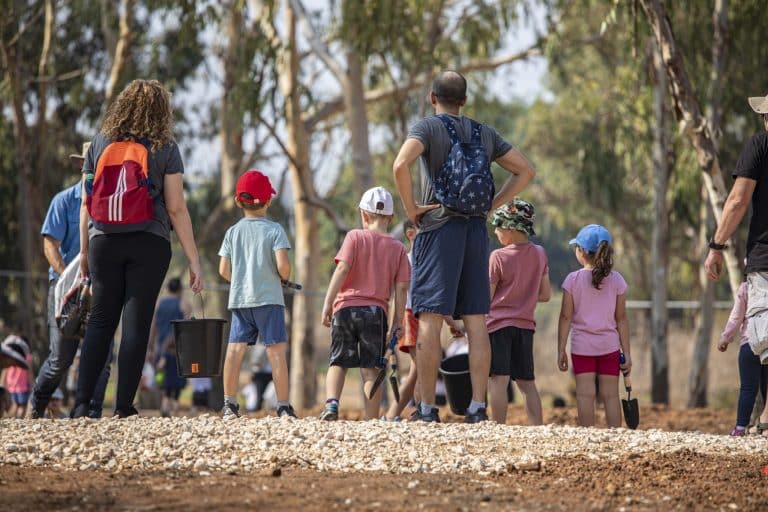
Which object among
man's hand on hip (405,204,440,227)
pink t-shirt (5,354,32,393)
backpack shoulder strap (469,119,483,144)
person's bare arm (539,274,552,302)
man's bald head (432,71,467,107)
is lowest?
pink t-shirt (5,354,32,393)

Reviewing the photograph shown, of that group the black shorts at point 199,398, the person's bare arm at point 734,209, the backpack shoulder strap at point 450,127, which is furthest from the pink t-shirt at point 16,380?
the person's bare arm at point 734,209

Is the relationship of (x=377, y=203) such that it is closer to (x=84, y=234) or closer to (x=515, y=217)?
(x=515, y=217)

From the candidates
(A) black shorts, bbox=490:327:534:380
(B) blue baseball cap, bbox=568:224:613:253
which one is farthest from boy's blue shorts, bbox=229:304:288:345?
(B) blue baseball cap, bbox=568:224:613:253

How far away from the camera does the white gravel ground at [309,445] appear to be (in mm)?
5465

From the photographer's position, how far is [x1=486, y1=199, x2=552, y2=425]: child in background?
795 cm

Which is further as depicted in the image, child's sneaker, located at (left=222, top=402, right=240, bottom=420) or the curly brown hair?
child's sneaker, located at (left=222, top=402, right=240, bottom=420)

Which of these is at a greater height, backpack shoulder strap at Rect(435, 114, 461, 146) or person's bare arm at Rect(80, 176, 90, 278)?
backpack shoulder strap at Rect(435, 114, 461, 146)

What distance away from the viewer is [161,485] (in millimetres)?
4891

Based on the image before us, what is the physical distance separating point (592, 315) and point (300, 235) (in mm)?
11436

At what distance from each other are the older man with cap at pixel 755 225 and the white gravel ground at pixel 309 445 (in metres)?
0.67

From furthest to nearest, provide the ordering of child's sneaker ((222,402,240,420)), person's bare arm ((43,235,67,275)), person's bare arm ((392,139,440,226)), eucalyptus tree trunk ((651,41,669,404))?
eucalyptus tree trunk ((651,41,669,404)) < person's bare arm ((43,235,67,275)) < child's sneaker ((222,402,240,420)) < person's bare arm ((392,139,440,226))

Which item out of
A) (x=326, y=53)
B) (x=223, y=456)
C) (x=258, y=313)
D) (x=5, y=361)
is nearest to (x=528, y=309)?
(x=258, y=313)

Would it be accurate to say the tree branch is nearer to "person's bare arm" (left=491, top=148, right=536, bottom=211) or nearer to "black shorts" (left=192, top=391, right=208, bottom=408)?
"black shorts" (left=192, top=391, right=208, bottom=408)

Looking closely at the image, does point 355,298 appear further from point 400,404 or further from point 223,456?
point 223,456
